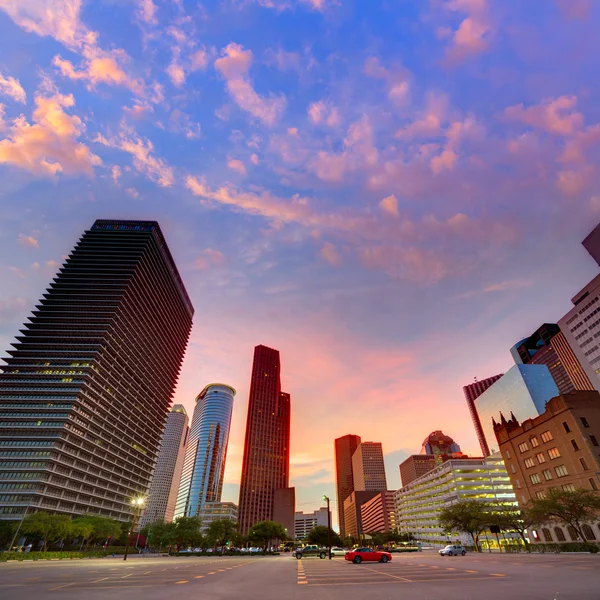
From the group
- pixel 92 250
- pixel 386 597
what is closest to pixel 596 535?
pixel 386 597

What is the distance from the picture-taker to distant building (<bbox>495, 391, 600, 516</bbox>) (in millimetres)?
67750

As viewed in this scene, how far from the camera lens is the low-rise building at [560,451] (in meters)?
67.5

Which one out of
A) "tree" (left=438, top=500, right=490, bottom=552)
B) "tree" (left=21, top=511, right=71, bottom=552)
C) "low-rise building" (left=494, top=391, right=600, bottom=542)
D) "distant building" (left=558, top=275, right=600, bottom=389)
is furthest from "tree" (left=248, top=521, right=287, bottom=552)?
"distant building" (left=558, top=275, right=600, bottom=389)

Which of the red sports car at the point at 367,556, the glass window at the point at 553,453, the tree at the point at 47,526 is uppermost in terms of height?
the glass window at the point at 553,453

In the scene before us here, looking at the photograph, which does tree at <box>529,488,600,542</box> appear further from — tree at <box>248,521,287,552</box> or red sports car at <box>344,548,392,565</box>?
tree at <box>248,521,287,552</box>

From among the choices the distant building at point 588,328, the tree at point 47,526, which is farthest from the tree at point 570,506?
the tree at point 47,526

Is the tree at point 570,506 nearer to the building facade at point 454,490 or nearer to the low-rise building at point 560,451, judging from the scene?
the low-rise building at point 560,451

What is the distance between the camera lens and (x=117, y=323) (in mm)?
143250

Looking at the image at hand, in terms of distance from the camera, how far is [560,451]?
7331cm

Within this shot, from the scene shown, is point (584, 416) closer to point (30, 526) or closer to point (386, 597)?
point (386, 597)

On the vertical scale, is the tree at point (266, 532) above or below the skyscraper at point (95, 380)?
below

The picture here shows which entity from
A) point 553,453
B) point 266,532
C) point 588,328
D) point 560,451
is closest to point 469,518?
point 553,453

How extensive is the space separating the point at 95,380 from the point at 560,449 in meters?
146

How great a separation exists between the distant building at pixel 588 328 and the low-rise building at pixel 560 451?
2831 inches
